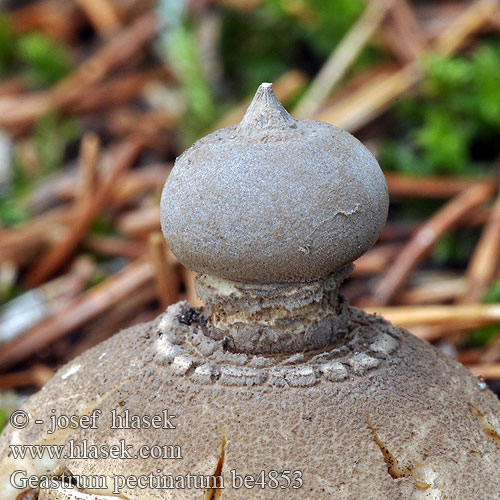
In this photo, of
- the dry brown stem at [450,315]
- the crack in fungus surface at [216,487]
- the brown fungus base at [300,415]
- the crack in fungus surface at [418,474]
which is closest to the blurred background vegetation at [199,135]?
the dry brown stem at [450,315]

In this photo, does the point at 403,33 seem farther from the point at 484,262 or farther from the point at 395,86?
the point at 484,262

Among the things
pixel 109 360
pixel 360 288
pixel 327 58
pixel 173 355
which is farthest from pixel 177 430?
pixel 327 58

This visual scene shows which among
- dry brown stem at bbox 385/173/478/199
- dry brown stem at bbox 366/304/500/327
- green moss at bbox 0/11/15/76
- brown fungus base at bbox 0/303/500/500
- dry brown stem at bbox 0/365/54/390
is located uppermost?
green moss at bbox 0/11/15/76

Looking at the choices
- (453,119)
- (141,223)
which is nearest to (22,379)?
(141,223)

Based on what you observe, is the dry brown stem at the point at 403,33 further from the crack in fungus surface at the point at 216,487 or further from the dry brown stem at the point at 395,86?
the crack in fungus surface at the point at 216,487

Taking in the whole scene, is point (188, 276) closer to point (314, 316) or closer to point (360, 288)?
point (360, 288)

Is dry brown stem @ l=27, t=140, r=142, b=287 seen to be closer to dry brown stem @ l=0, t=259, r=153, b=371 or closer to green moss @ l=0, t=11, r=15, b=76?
dry brown stem @ l=0, t=259, r=153, b=371

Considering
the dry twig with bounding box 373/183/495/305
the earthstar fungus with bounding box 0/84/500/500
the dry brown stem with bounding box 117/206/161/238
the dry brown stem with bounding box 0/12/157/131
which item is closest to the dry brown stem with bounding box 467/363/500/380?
the dry twig with bounding box 373/183/495/305
